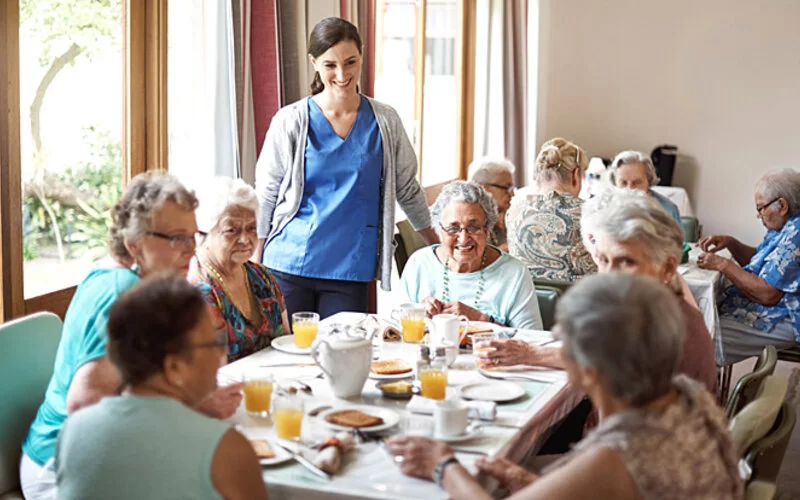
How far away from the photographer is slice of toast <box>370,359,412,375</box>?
2.27 m

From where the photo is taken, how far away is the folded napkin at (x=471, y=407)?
1950 millimetres

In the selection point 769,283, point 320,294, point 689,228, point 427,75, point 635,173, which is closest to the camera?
point 320,294

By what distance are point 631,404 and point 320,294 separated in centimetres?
212

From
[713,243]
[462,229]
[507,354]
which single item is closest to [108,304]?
[507,354]

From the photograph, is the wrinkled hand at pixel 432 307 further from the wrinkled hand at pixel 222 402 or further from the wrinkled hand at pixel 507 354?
the wrinkled hand at pixel 222 402

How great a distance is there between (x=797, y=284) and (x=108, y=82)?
2804 millimetres

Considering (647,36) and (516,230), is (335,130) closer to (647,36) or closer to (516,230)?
(516,230)

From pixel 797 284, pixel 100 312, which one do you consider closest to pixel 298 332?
pixel 100 312

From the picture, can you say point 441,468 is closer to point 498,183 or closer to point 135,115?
point 135,115

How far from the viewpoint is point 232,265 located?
2.61m

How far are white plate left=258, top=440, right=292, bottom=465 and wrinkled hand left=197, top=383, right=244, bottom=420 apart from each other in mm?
171

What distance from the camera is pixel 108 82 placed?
3.28 metres

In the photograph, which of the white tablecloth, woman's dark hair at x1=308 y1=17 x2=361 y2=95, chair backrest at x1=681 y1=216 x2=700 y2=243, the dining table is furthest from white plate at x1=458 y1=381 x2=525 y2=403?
the white tablecloth

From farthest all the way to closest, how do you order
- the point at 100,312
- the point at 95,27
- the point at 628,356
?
the point at 95,27 < the point at 100,312 < the point at 628,356
